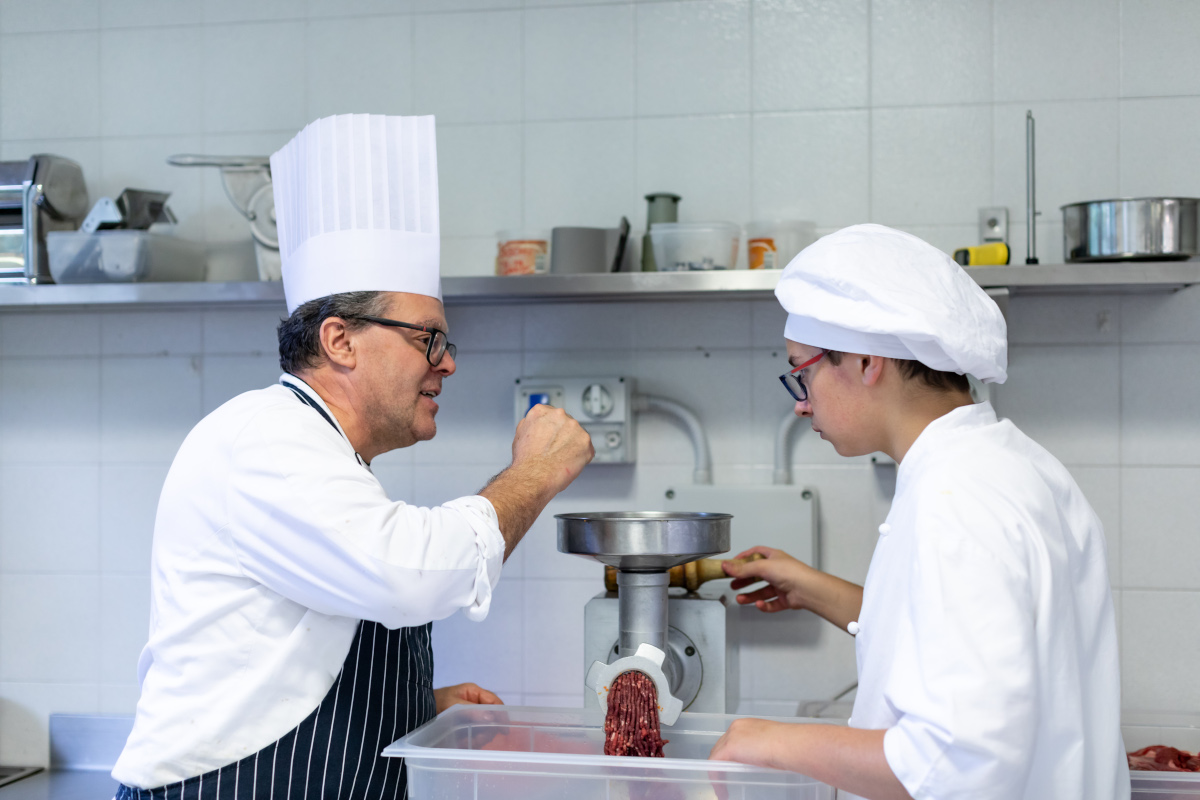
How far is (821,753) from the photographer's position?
1.14 m

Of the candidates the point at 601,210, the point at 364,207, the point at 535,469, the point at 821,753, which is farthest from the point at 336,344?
the point at 601,210

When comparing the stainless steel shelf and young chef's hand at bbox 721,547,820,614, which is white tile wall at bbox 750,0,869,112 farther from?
young chef's hand at bbox 721,547,820,614

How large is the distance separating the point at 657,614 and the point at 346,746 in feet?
1.61

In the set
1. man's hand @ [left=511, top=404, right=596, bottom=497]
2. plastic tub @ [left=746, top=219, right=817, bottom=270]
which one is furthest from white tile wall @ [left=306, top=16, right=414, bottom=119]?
man's hand @ [left=511, top=404, right=596, bottom=497]

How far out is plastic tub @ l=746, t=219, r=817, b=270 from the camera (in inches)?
85.1

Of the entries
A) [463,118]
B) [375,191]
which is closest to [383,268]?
[375,191]

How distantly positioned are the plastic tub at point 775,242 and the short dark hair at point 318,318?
36.1 inches

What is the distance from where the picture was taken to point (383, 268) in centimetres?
159

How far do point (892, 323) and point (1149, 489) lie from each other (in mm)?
1437

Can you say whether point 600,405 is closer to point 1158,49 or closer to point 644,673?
point 644,673

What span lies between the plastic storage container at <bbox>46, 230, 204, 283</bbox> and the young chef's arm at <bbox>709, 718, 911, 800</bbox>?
175 centimetres

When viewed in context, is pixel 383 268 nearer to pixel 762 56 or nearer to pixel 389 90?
pixel 389 90

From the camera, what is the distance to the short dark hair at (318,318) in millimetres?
1556

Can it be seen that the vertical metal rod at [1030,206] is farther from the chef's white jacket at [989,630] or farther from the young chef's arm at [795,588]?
the chef's white jacket at [989,630]
